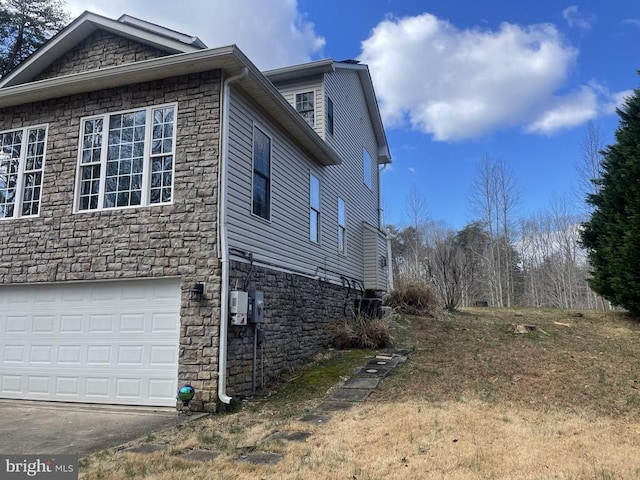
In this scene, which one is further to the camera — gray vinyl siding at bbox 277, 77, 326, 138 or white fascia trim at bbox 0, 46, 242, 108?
gray vinyl siding at bbox 277, 77, 326, 138

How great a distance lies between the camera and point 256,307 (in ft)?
25.4

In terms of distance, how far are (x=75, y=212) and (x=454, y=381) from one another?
7.06 m

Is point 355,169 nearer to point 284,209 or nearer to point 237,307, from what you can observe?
point 284,209

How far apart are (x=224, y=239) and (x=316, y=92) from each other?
22.0 feet

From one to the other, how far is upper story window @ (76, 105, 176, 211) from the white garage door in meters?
1.46

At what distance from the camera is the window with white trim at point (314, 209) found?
11.2m

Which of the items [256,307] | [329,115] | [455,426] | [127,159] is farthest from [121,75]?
[455,426]

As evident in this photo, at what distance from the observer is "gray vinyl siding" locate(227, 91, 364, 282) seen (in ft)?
25.6

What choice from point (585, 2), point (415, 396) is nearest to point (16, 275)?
point (415, 396)

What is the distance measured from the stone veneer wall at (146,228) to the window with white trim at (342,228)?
6.14 meters

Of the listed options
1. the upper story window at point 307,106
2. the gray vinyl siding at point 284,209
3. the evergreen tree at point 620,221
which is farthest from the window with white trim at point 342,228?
the evergreen tree at point 620,221

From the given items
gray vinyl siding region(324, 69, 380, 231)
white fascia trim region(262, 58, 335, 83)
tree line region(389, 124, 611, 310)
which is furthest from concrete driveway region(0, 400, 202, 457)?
tree line region(389, 124, 611, 310)

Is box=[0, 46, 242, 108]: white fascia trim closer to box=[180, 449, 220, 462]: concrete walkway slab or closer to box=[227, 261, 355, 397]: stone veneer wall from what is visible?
box=[227, 261, 355, 397]: stone veneer wall

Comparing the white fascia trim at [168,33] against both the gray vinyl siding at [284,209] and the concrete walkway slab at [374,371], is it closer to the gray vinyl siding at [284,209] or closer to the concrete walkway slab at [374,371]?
the gray vinyl siding at [284,209]
